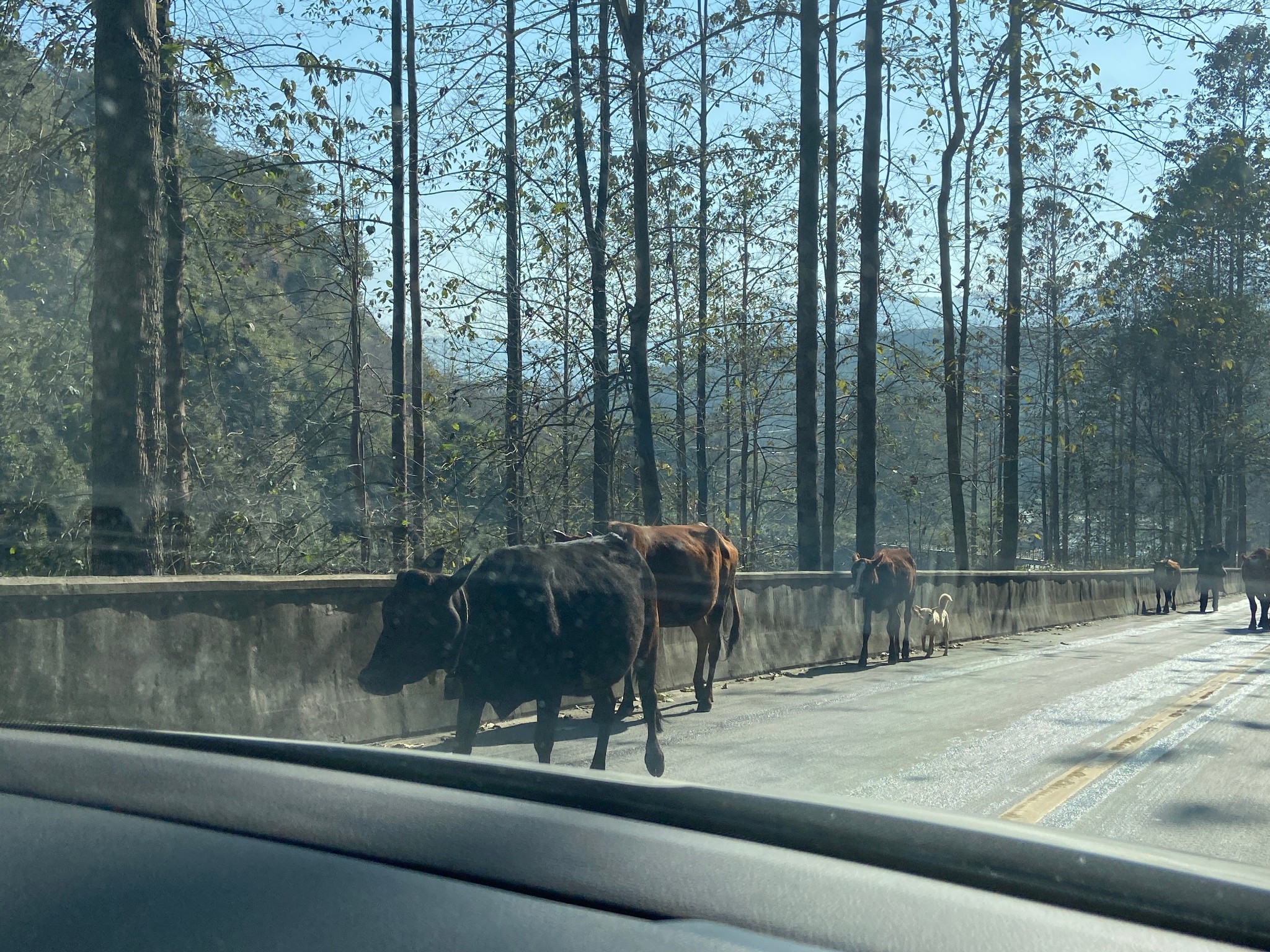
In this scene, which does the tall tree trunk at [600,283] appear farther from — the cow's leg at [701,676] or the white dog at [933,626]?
the cow's leg at [701,676]

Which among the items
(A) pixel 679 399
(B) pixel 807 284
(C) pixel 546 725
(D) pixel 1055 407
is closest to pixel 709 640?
(C) pixel 546 725

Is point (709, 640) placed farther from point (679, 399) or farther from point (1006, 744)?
point (679, 399)

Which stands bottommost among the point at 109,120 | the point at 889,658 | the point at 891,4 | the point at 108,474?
the point at 889,658

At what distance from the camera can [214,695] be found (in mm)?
7445

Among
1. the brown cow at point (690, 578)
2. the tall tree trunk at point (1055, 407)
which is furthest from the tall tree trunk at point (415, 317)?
the tall tree trunk at point (1055, 407)

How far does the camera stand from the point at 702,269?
26.3m

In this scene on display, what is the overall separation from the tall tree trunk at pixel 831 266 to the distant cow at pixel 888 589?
3.73 meters

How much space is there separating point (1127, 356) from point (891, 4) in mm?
47577

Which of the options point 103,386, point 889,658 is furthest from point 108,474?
point 889,658

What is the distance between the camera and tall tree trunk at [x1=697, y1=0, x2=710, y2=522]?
21094 millimetres

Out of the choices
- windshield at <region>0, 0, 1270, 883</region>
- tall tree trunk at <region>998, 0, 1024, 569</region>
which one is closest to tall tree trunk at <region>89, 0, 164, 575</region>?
windshield at <region>0, 0, 1270, 883</region>

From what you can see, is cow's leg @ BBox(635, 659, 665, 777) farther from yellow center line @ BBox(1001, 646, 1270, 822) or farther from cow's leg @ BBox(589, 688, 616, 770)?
yellow center line @ BBox(1001, 646, 1270, 822)

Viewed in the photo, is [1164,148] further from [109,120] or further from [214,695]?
[214,695]

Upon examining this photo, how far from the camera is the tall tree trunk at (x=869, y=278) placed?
22.4 metres
